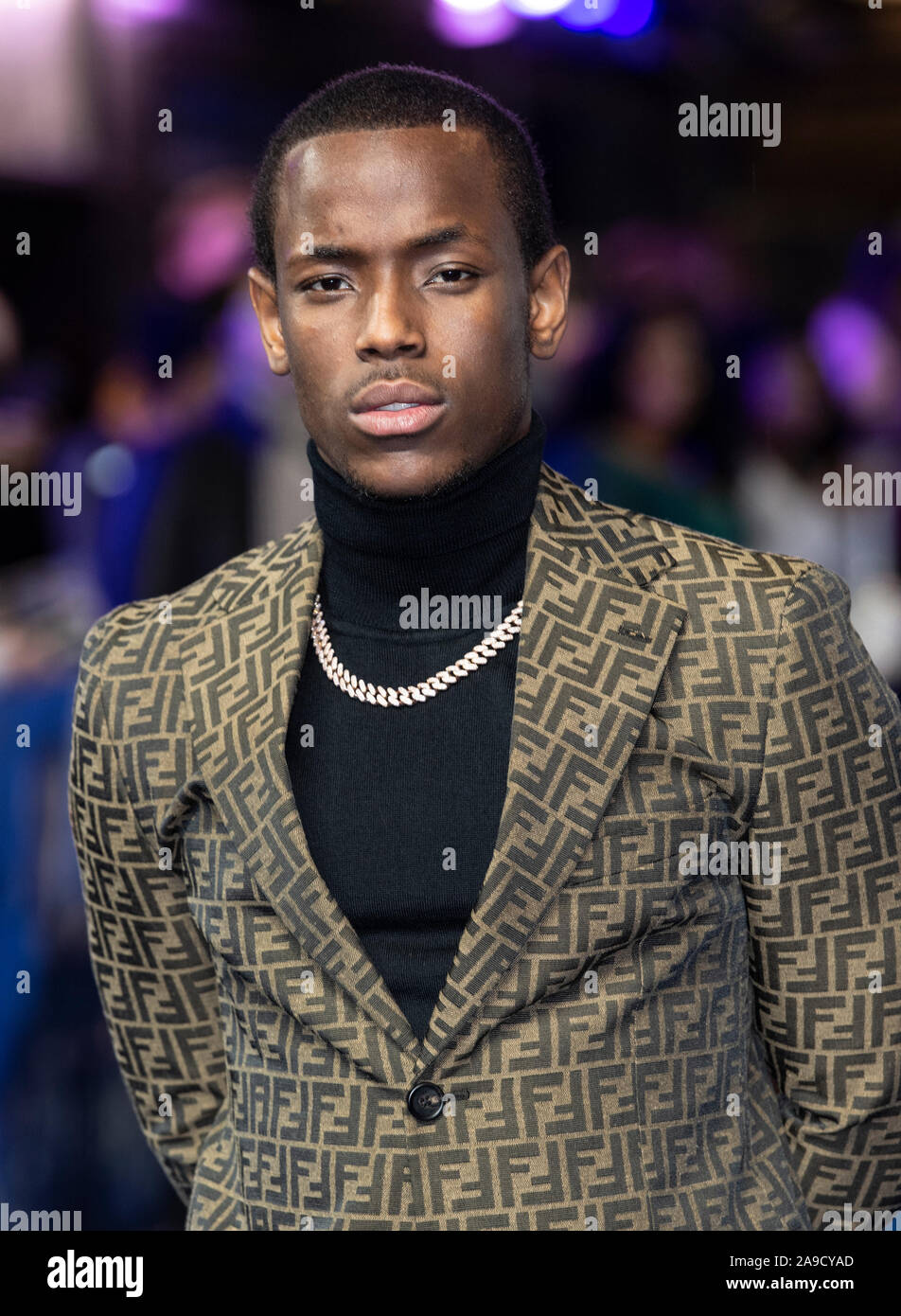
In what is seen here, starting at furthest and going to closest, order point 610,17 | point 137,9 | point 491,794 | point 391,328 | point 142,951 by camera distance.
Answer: point 137,9
point 610,17
point 142,951
point 491,794
point 391,328

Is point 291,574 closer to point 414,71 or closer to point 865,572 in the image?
point 414,71

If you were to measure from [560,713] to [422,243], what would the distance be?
48cm

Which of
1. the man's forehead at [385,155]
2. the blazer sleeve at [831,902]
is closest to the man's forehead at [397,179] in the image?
the man's forehead at [385,155]

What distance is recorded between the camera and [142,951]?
1.96 metres

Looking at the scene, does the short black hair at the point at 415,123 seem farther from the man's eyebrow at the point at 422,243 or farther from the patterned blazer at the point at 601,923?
the patterned blazer at the point at 601,923

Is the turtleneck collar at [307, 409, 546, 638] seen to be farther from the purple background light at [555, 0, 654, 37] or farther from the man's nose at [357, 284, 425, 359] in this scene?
the purple background light at [555, 0, 654, 37]

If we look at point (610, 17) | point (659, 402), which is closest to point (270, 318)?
point (659, 402)

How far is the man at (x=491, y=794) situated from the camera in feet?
5.33

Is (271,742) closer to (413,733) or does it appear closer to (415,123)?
(413,733)

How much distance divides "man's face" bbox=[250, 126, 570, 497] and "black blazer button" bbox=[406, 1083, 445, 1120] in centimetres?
58

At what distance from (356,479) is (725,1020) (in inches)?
26.4

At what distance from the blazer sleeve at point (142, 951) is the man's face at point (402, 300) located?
424mm

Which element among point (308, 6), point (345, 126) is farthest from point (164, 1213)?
point (308, 6)

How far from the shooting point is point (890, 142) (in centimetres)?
571
